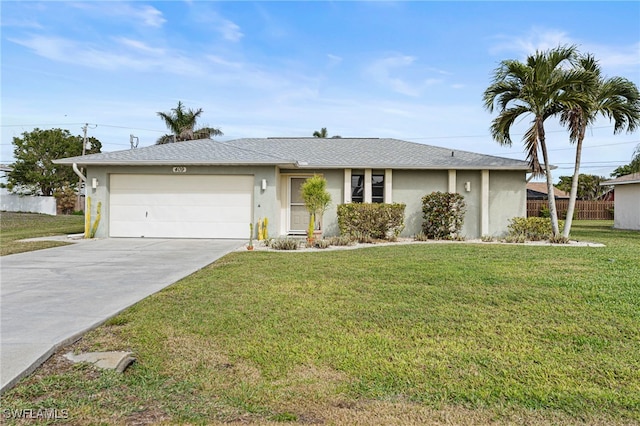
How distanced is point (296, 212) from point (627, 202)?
1753 cm

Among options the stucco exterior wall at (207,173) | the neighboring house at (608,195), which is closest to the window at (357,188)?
the stucco exterior wall at (207,173)

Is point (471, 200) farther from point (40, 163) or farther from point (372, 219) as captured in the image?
point (40, 163)

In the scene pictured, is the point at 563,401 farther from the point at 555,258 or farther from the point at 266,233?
the point at 266,233

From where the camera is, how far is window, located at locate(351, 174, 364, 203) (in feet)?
50.6

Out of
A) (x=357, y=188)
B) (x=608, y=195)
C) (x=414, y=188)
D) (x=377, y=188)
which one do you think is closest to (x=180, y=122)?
(x=357, y=188)

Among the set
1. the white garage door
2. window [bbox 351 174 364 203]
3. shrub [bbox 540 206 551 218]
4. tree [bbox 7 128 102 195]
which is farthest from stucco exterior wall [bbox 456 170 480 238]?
tree [bbox 7 128 102 195]

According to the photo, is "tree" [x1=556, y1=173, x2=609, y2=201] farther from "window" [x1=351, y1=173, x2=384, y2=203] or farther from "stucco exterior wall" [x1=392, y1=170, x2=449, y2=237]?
"window" [x1=351, y1=173, x2=384, y2=203]

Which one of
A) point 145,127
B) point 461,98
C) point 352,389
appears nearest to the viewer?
point 352,389

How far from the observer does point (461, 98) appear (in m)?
18.0

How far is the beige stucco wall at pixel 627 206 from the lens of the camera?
20.7 m

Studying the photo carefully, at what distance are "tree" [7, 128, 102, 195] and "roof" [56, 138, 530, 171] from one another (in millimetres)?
23919

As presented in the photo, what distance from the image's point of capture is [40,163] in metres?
35.6

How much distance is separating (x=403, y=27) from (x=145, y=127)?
29327 millimetres

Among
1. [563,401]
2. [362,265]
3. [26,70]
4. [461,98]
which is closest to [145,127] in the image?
[26,70]
